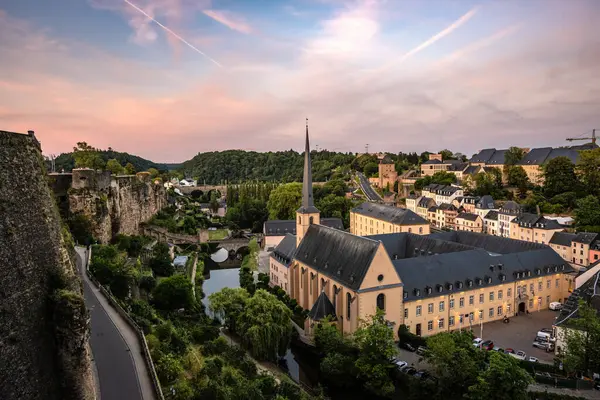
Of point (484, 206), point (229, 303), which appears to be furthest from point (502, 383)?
point (484, 206)

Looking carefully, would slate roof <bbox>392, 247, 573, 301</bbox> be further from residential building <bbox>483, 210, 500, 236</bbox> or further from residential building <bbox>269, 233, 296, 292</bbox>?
residential building <bbox>483, 210, 500, 236</bbox>

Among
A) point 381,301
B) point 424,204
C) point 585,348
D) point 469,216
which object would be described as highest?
point 424,204

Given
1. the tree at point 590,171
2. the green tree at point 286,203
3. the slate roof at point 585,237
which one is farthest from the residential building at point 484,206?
the green tree at point 286,203

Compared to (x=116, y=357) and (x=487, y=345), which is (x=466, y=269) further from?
(x=116, y=357)

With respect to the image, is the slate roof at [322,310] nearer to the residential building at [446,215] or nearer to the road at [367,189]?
the residential building at [446,215]

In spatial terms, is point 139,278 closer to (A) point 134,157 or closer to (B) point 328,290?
(B) point 328,290

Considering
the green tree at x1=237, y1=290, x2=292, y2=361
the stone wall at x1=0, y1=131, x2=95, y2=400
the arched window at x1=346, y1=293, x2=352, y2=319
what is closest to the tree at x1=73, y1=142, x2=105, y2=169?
the green tree at x1=237, y1=290, x2=292, y2=361
